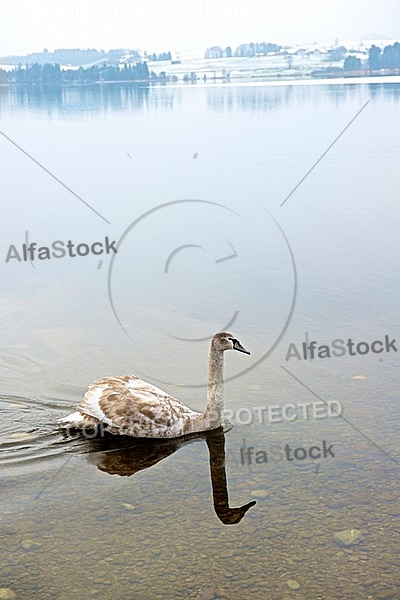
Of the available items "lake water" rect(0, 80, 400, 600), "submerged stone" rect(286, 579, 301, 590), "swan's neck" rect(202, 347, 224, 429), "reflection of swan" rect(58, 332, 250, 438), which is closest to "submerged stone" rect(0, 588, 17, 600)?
"lake water" rect(0, 80, 400, 600)

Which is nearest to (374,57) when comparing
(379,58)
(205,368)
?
(379,58)

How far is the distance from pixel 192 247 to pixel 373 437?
744cm

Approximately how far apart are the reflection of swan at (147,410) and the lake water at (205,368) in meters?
0.17

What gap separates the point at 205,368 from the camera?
32.3 ft

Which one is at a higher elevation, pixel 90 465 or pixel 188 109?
pixel 188 109

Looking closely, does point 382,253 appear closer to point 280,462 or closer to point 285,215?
point 285,215

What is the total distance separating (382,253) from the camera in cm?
1450

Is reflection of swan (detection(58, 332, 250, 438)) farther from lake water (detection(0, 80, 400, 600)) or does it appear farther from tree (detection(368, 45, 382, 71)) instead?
tree (detection(368, 45, 382, 71))

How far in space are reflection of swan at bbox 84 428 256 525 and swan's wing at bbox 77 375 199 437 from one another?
9 cm

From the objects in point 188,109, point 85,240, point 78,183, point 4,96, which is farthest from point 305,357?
point 4,96

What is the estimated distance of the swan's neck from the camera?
847 centimetres

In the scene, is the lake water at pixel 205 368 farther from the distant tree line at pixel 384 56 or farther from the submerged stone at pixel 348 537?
the distant tree line at pixel 384 56

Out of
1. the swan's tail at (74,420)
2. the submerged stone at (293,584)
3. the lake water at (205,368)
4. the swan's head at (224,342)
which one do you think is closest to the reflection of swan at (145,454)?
the lake water at (205,368)

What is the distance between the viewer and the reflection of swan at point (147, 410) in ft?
27.3
